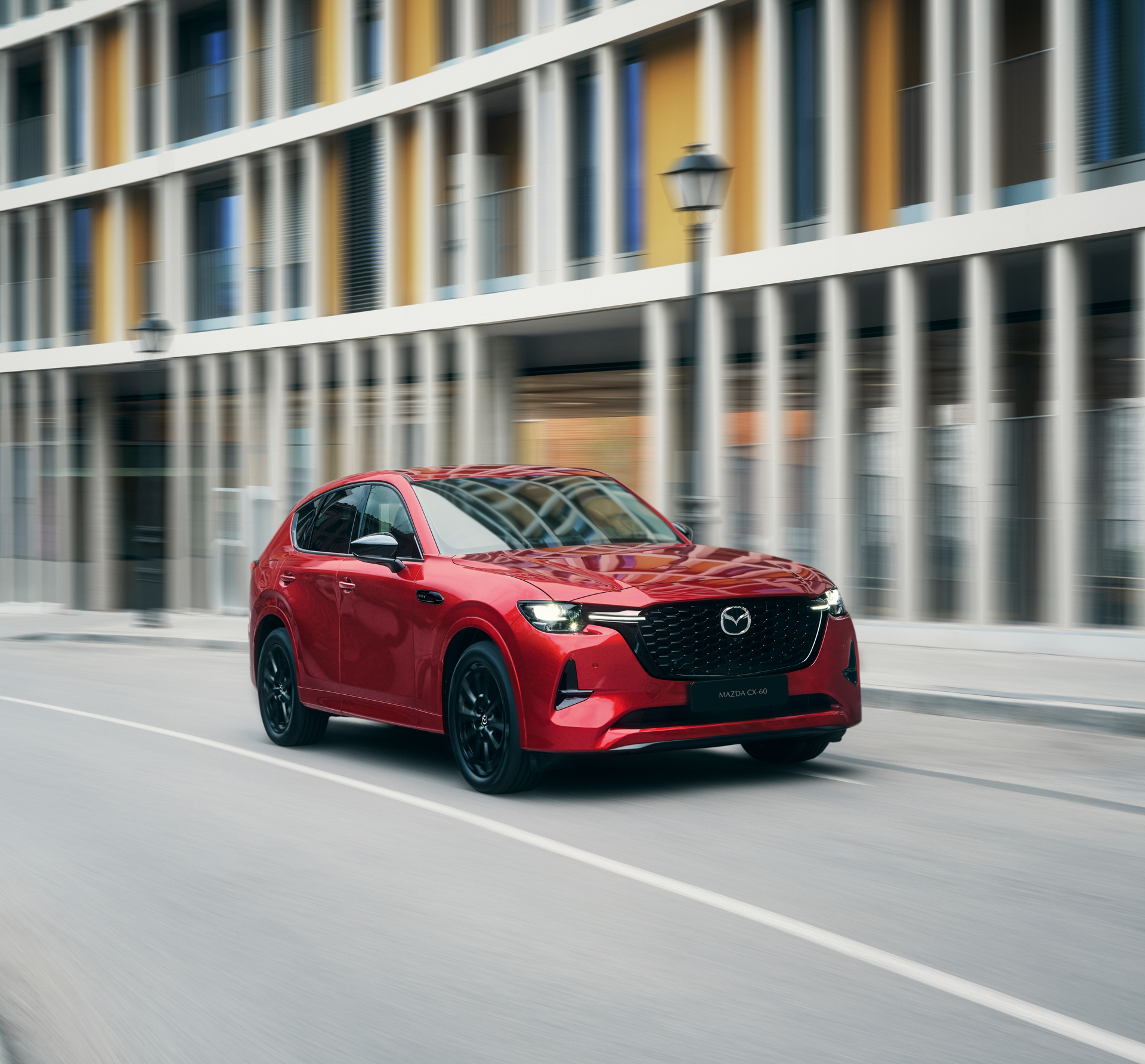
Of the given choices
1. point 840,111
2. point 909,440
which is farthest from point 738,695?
point 840,111

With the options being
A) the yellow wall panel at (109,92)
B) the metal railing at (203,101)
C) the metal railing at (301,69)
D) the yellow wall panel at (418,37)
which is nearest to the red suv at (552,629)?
the yellow wall panel at (418,37)

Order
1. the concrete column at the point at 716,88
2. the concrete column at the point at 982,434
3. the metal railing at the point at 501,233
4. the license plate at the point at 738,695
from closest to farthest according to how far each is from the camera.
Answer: the license plate at the point at 738,695 < the concrete column at the point at 982,434 < the concrete column at the point at 716,88 < the metal railing at the point at 501,233

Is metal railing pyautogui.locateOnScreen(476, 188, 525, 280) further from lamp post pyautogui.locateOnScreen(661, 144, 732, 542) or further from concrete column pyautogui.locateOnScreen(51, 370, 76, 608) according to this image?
concrete column pyautogui.locateOnScreen(51, 370, 76, 608)

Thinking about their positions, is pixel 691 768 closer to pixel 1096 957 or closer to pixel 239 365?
pixel 1096 957

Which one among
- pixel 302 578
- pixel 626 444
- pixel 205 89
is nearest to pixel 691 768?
pixel 302 578

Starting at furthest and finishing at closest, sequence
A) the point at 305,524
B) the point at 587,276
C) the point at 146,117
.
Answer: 1. the point at 146,117
2. the point at 587,276
3. the point at 305,524

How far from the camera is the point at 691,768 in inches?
323

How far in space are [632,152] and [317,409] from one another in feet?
25.3

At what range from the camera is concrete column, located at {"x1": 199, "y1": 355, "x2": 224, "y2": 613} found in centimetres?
2689

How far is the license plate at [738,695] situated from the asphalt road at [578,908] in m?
0.45

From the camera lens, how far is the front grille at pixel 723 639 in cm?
702

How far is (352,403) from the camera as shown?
2438 cm

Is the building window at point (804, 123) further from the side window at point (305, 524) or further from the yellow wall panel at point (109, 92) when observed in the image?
the yellow wall panel at point (109, 92)

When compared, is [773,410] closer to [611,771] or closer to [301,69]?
[611,771]
